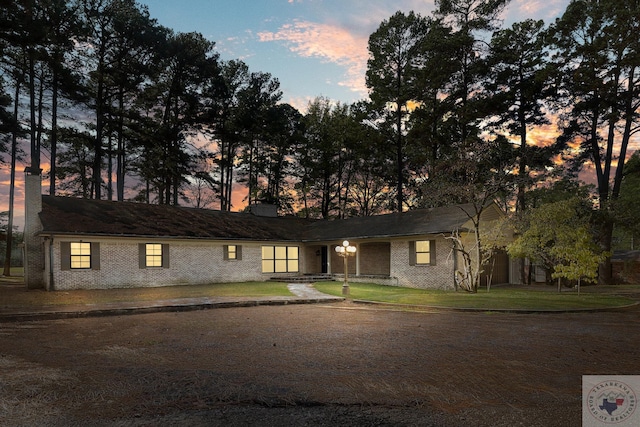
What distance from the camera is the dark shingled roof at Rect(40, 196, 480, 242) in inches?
803

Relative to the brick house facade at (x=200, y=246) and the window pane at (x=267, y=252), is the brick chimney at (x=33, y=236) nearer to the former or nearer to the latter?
the brick house facade at (x=200, y=246)

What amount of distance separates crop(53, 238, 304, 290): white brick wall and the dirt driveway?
950 centimetres

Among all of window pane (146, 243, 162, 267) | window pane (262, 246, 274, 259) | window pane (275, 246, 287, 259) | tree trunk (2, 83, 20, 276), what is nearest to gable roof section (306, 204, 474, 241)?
window pane (275, 246, 287, 259)

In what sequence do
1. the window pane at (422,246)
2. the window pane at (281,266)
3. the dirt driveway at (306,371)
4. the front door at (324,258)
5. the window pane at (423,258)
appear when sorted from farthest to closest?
the front door at (324,258)
the window pane at (281,266)
the window pane at (422,246)
the window pane at (423,258)
the dirt driveway at (306,371)

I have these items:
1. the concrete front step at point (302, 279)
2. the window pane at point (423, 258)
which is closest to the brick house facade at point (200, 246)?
the window pane at point (423, 258)

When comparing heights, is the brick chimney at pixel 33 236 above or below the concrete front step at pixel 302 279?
above

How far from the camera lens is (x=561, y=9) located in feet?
85.3

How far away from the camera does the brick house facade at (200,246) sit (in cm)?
1979

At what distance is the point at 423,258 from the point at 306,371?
17097mm

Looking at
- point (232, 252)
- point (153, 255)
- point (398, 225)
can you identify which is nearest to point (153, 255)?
point (153, 255)

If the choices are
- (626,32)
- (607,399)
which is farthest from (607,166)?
(607,399)

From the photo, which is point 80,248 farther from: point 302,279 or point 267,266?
point 302,279

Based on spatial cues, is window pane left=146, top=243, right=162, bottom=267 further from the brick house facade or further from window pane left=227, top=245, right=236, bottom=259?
window pane left=227, top=245, right=236, bottom=259

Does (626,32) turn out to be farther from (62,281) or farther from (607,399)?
(62,281)
